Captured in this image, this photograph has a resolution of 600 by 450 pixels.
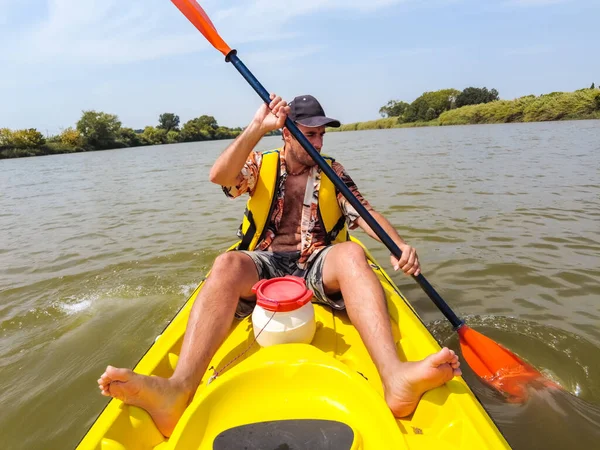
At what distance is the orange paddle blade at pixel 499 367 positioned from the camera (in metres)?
2.38

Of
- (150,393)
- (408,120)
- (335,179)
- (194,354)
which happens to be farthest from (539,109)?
(150,393)

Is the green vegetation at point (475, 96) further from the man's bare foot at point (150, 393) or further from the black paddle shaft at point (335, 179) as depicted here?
the man's bare foot at point (150, 393)

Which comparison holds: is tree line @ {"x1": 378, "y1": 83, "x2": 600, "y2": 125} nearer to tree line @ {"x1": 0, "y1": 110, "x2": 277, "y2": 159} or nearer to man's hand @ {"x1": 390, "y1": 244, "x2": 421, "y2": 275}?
tree line @ {"x1": 0, "y1": 110, "x2": 277, "y2": 159}

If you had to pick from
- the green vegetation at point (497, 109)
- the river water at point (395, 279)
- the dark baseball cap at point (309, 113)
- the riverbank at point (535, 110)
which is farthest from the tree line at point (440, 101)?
the dark baseball cap at point (309, 113)

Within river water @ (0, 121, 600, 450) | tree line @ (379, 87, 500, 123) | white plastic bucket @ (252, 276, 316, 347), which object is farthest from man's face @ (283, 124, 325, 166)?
tree line @ (379, 87, 500, 123)

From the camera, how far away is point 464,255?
4504 mm

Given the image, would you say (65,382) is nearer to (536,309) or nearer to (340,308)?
(340,308)

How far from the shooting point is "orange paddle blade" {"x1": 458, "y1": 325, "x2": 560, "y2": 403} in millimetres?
2377

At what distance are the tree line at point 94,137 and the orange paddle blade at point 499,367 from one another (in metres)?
40.7

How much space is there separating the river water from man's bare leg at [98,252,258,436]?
115 cm

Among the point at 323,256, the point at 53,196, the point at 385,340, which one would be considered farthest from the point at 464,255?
the point at 53,196

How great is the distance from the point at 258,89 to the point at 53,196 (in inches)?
413

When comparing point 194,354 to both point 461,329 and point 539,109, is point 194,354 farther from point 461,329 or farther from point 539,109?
point 539,109

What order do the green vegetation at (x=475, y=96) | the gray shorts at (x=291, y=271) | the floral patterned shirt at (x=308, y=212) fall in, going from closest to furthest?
the gray shorts at (x=291, y=271)
the floral patterned shirt at (x=308, y=212)
the green vegetation at (x=475, y=96)
